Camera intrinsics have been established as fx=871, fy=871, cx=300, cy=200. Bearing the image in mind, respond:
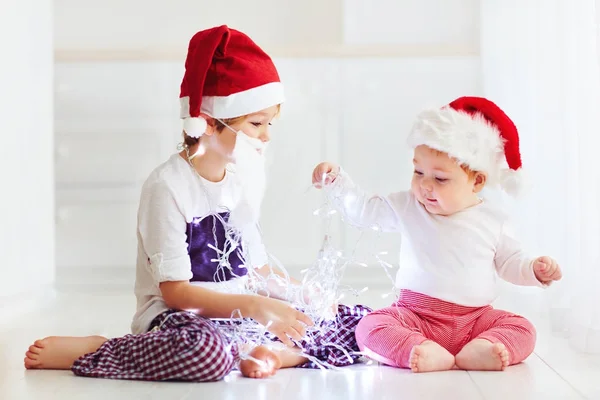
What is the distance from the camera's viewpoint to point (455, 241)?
1.60m

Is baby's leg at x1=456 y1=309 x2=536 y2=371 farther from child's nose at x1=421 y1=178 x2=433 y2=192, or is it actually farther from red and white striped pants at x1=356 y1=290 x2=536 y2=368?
child's nose at x1=421 y1=178 x2=433 y2=192

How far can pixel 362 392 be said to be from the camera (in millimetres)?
1327

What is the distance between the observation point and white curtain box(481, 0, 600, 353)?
5.78ft

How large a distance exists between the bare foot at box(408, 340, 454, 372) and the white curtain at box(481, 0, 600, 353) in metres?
0.39

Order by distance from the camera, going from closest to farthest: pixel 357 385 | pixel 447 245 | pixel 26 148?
pixel 357 385
pixel 447 245
pixel 26 148

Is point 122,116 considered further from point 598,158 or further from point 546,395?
point 546,395

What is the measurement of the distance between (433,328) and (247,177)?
448 mm

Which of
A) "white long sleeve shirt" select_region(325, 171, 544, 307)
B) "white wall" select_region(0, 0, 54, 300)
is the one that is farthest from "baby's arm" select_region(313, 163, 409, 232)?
"white wall" select_region(0, 0, 54, 300)

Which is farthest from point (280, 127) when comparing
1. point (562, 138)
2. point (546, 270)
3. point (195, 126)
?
point (546, 270)

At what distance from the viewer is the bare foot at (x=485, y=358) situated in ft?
4.89

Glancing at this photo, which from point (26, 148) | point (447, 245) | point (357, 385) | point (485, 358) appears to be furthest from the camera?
point (26, 148)

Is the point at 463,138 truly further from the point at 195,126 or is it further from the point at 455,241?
the point at 195,126

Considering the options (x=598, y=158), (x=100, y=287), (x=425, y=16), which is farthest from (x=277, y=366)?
(x=425, y=16)

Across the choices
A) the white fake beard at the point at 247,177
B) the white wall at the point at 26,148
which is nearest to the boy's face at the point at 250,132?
the white fake beard at the point at 247,177
